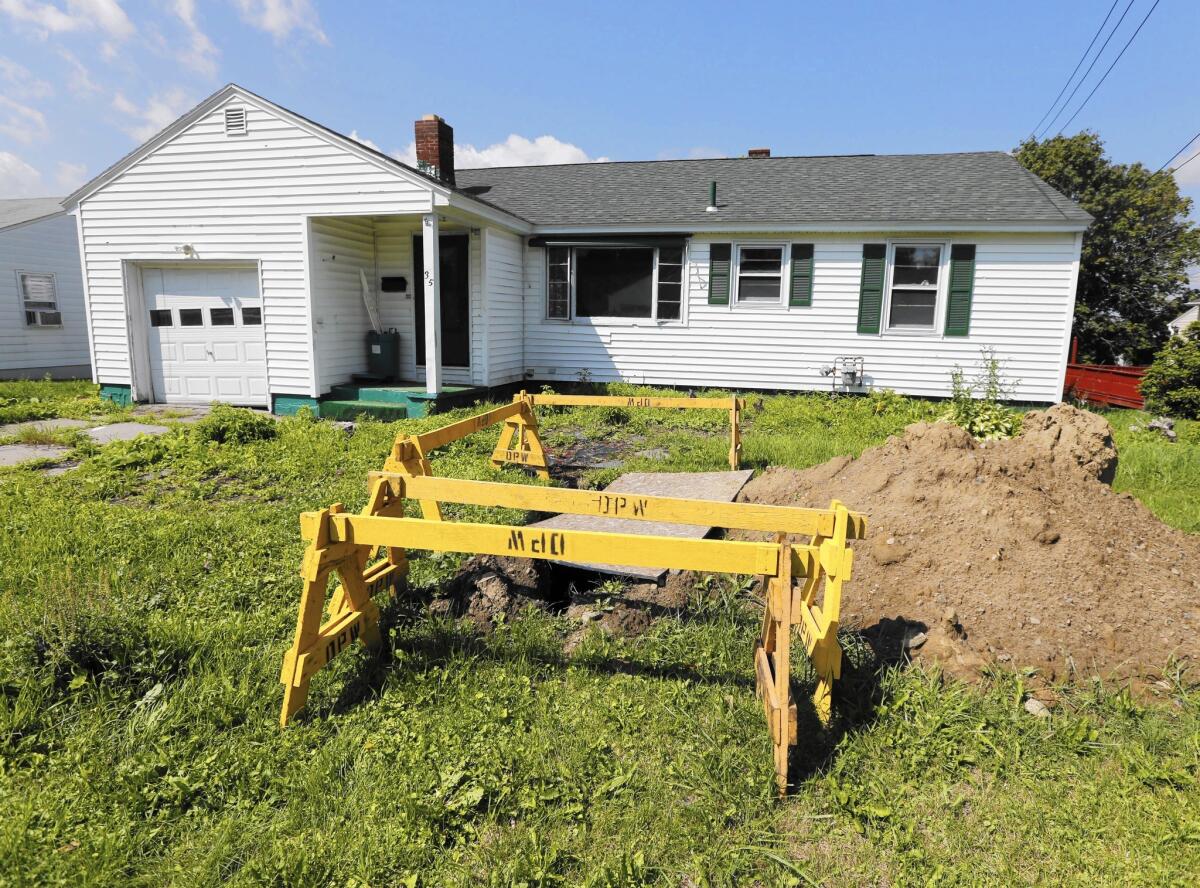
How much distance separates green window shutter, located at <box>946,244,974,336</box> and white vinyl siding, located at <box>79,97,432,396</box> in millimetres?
9043

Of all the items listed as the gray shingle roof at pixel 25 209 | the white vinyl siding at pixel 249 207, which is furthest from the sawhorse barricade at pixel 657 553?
the gray shingle roof at pixel 25 209

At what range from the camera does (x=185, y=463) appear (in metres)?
7.42

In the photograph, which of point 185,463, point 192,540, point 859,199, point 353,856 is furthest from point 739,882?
point 859,199

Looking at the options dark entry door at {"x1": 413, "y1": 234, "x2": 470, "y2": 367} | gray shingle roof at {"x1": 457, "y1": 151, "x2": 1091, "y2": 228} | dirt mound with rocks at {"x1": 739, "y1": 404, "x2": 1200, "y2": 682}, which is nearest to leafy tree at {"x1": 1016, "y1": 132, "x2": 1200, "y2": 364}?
gray shingle roof at {"x1": 457, "y1": 151, "x2": 1091, "y2": 228}

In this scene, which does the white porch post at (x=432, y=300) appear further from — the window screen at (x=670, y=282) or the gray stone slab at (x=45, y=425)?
the gray stone slab at (x=45, y=425)

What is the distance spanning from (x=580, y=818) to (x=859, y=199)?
43.4 ft

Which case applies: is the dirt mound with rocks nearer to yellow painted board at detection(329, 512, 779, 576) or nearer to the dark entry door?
yellow painted board at detection(329, 512, 779, 576)

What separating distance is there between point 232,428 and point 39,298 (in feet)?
44.4

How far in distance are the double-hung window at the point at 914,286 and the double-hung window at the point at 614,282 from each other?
3895mm

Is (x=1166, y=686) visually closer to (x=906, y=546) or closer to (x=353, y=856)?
(x=906, y=546)

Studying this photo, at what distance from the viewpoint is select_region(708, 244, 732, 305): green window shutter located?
13195 mm

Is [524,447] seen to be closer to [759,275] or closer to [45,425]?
[759,275]

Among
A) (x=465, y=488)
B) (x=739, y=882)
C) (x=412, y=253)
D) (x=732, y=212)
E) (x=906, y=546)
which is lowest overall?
(x=739, y=882)

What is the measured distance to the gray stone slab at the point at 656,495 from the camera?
4.28m
